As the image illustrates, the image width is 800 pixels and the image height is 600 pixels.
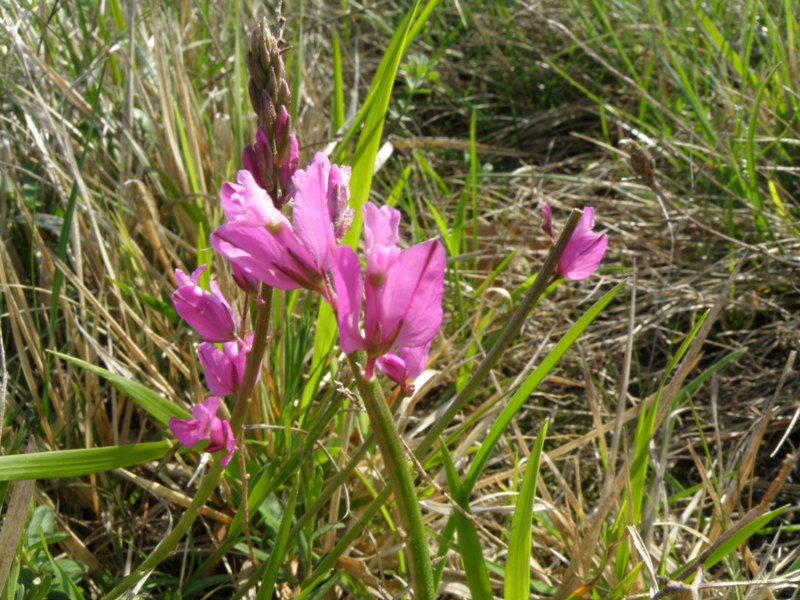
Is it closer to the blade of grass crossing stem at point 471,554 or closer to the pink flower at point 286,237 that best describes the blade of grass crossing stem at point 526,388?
the blade of grass crossing stem at point 471,554

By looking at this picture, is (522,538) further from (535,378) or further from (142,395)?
(142,395)

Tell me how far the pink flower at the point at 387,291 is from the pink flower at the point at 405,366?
0.51ft

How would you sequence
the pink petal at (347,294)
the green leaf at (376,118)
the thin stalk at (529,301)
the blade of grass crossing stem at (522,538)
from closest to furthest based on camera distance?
the pink petal at (347,294), the thin stalk at (529,301), the blade of grass crossing stem at (522,538), the green leaf at (376,118)

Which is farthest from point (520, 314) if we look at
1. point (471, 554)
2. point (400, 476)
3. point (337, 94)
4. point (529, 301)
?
point (337, 94)

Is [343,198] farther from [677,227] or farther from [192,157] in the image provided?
[677,227]

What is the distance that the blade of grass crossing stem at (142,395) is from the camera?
1476mm

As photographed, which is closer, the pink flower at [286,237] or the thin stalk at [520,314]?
the pink flower at [286,237]

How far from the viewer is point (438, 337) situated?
2.55 m

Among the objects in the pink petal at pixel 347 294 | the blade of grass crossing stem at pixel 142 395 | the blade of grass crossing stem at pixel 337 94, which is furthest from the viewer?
the blade of grass crossing stem at pixel 337 94

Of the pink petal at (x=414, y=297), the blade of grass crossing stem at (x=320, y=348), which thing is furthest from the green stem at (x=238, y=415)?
the blade of grass crossing stem at (x=320, y=348)

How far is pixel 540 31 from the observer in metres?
4.20

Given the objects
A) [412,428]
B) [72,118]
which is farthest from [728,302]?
[72,118]

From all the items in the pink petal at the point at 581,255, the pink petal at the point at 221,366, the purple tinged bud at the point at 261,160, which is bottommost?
the pink petal at the point at 221,366

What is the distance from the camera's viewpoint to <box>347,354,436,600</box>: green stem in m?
1.03
